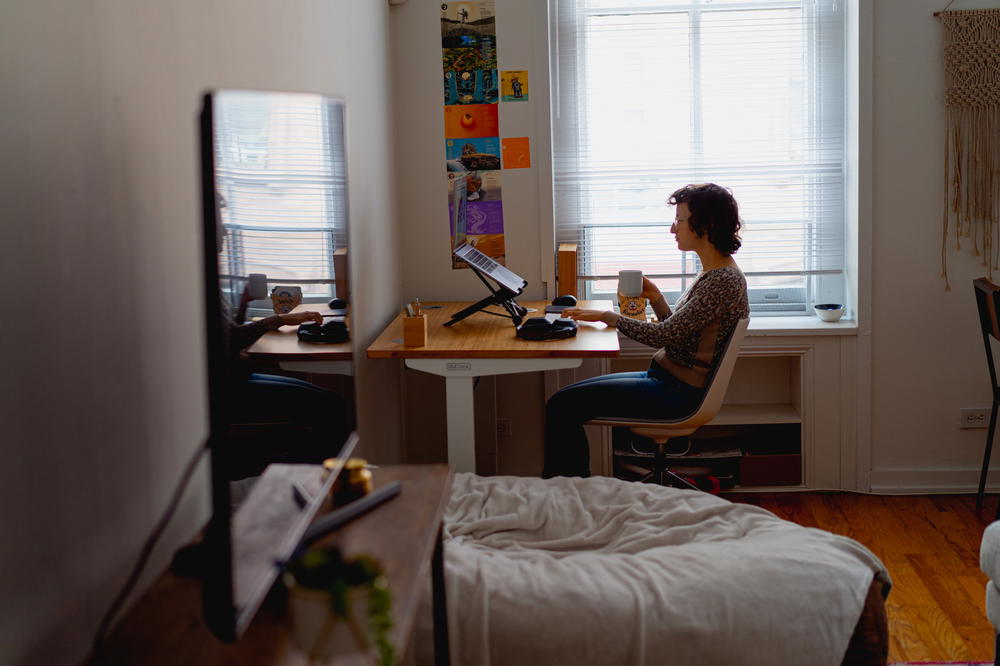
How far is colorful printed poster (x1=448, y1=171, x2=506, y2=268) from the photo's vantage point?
3920 millimetres

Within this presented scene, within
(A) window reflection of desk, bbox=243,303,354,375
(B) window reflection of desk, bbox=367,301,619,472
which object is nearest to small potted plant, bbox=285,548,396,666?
(A) window reflection of desk, bbox=243,303,354,375

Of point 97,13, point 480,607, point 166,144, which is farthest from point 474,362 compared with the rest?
point 97,13

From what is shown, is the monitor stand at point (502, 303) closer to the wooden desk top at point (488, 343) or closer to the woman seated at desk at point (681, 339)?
the wooden desk top at point (488, 343)

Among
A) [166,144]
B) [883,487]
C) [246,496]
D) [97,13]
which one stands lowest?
[883,487]

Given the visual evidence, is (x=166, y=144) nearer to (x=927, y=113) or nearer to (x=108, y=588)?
(x=108, y=588)

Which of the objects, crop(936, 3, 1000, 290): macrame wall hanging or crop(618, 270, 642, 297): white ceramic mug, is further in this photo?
crop(936, 3, 1000, 290): macrame wall hanging

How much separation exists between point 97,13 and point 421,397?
2768mm

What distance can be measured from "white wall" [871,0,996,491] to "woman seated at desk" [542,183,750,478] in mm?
966

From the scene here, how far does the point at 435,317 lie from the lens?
3.58 metres

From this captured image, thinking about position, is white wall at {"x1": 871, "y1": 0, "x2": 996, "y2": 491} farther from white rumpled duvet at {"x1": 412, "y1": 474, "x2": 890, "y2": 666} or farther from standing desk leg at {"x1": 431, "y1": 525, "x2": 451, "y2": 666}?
standing desk leg at {"x1": 431, "y1": 525, "x2": 451, "y2": 666}

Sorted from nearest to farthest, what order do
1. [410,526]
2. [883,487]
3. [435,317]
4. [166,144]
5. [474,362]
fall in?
[410,526] < [166,144] < [474,362] < [435,317] < [883,487]

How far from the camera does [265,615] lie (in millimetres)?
1166

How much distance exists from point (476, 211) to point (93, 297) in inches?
105

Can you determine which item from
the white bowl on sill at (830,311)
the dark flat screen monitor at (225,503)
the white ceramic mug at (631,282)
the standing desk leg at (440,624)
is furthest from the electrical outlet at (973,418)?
the dark flat screen monitor at (225,503)
